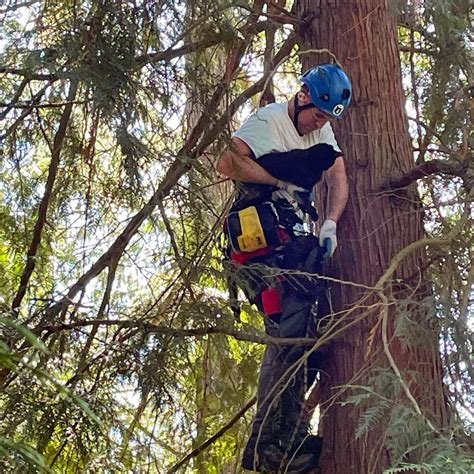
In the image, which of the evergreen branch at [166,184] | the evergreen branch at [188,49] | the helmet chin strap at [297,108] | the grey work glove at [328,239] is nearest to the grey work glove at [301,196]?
the grey work glove at [328,239]

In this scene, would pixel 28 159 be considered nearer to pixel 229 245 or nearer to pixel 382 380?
pixel 229 245

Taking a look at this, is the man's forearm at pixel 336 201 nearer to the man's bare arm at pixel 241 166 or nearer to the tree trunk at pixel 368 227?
the tree trunk at pixel 368 227

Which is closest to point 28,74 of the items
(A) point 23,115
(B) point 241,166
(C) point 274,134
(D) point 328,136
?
(A) point 23,115

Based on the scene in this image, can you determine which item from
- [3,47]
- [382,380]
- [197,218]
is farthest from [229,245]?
[3,47]

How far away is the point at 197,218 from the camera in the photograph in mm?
3137

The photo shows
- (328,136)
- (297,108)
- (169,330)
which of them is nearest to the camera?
(169,330)

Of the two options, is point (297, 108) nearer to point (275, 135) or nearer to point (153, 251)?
point (275, 135)

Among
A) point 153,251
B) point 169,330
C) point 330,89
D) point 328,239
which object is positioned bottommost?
point 169,330

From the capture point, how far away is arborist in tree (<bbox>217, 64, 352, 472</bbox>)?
289 cm

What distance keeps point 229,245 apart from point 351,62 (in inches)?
37.9

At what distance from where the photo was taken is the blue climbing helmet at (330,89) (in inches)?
118

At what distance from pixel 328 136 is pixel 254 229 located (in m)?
0.55

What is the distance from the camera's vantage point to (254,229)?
2932mm

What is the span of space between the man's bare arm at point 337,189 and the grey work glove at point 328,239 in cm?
8
